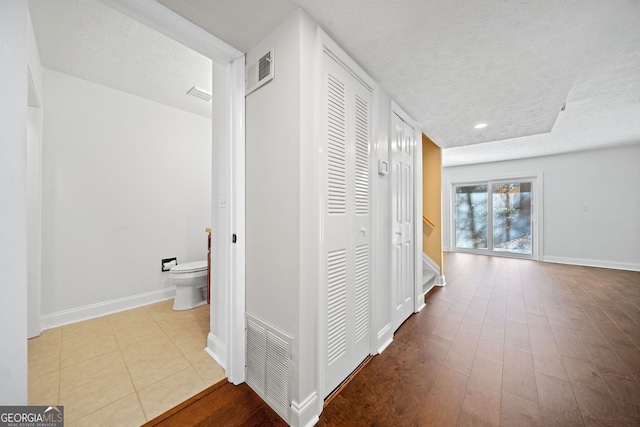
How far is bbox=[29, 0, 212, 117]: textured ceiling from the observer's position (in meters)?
1.55

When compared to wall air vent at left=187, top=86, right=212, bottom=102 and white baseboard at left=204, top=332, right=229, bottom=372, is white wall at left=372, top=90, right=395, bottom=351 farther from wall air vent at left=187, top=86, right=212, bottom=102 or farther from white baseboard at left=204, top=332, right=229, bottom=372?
wall air vent at left=187, top=86, right=212, bottom=102

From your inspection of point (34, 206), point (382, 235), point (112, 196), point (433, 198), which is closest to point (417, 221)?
point (382, 235)

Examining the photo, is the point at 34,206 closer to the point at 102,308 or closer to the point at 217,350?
the point at 102,308

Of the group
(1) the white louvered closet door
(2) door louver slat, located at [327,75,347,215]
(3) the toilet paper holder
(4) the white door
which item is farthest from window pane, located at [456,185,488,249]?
(3) the toilet paper holder

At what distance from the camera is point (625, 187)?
4332 mm

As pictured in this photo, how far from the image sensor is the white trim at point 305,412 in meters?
1.14

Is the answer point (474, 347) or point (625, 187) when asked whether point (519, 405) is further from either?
point (625, 187)

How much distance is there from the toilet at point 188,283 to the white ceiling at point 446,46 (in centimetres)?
203

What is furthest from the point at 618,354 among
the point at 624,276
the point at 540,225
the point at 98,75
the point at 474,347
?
the point at 98,75

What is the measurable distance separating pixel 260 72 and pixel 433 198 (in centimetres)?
329

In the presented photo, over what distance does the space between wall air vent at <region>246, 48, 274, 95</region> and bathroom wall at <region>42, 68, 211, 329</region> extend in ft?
6.72

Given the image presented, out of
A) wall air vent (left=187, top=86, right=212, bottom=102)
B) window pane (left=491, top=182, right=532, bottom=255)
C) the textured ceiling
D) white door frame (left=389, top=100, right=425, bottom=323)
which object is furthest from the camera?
window pane (left=491, top=182, right=532, bottom=255)

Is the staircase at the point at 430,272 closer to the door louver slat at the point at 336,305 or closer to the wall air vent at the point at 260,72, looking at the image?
the door louver slat at the point at 336,305

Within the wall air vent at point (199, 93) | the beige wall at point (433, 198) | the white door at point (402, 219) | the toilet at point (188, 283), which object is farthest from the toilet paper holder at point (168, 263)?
the beige wall at point (433, 198)
